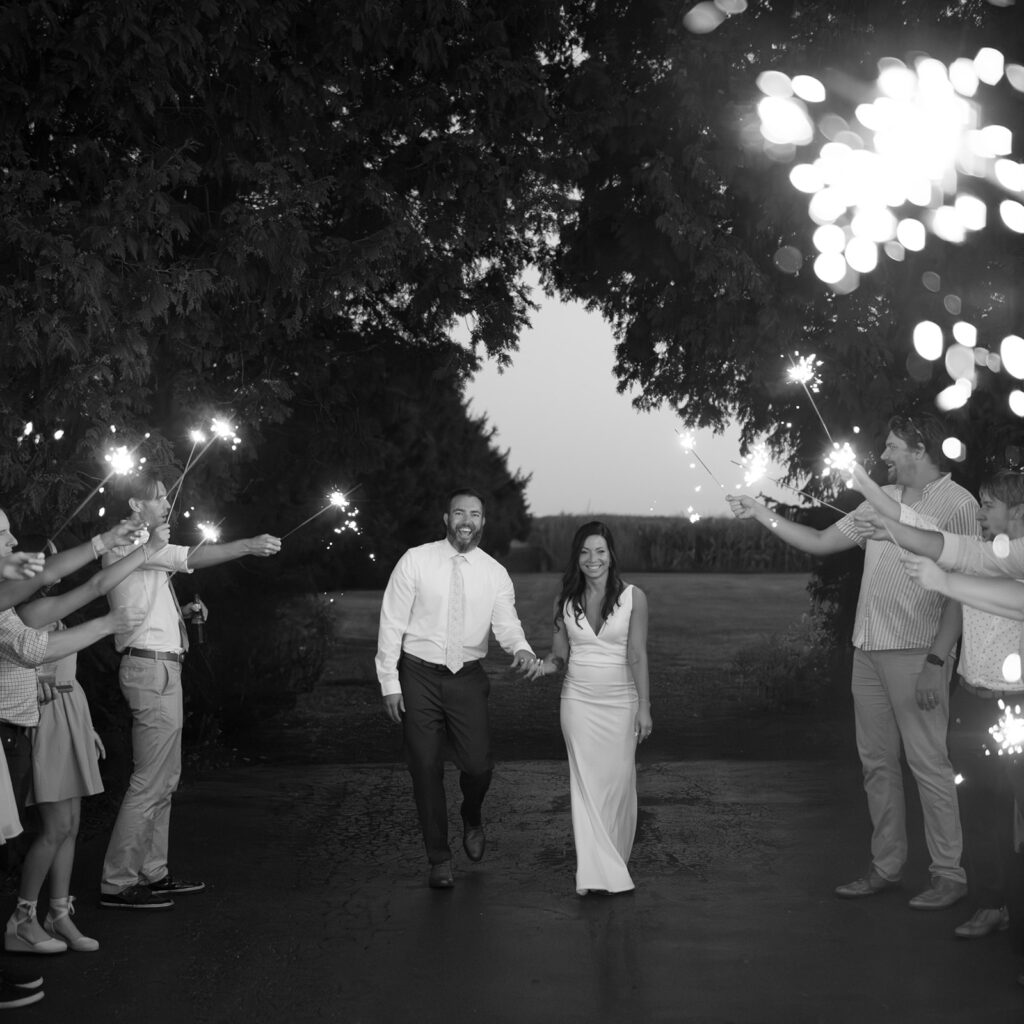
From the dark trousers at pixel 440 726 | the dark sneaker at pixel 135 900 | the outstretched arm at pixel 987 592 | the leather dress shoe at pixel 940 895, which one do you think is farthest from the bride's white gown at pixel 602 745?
the outstretched arm at pixel 987 592

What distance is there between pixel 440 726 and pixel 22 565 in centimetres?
344

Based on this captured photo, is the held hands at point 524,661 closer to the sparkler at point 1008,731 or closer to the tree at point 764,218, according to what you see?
the sparkler at point 1008,731

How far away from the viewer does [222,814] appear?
9.71m

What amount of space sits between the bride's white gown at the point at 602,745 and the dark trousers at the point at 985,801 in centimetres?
174

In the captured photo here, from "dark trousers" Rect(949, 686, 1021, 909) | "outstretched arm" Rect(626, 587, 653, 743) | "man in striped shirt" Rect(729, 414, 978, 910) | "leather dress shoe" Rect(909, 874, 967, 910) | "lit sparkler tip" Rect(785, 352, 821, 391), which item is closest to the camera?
"dark trousers" Rect(949, 686, 1021, 909)

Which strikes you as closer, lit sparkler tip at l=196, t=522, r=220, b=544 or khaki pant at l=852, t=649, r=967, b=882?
khaki pant at l=852, t=649, r=967, b=882

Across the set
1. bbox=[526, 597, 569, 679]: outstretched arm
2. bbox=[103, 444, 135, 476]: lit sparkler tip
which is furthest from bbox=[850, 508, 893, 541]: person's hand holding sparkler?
bbox=[103, 444, 135, 476]: lit sparkler tip

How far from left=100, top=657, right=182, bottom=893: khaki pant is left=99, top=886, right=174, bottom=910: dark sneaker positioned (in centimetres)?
3

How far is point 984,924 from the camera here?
632cm

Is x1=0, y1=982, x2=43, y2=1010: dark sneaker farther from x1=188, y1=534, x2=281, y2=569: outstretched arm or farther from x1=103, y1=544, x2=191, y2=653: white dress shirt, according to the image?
x1=188, y1=534, x2=281, y2=569: outstretched arm

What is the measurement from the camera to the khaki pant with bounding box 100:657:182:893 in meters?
6.98

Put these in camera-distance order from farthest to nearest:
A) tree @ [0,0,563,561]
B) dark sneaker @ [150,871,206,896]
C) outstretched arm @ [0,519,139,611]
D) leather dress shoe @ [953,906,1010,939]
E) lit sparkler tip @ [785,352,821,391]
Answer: lit sparkler tip @ [785,352,821,391]
tree @ [0,0,563,561]
dark sneaker @ [150,871,206,896]
leather dress shoe @ [953,906,1010,939]
outstretched arm @ [0,519,139,611]

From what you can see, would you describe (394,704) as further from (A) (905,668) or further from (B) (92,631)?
(A) (905,668)

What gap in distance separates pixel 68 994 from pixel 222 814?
4.11m
